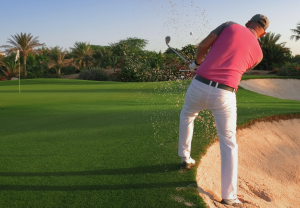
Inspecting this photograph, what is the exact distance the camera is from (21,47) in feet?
146

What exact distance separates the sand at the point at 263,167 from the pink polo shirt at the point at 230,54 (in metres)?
1.41

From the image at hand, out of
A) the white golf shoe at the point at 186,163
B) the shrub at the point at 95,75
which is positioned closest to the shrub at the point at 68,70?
the shrub at the point at 95,75

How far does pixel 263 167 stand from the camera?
5348mm

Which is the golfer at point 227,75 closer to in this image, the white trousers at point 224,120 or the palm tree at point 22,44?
the white trousers at point 224,120

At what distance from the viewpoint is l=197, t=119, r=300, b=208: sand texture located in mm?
3929

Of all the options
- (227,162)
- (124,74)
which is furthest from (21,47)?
(227,162)

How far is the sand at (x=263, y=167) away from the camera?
3.91 m

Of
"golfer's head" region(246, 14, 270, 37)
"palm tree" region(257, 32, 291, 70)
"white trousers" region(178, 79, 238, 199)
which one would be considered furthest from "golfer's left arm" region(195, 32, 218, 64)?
"palm tree" region(257, 32, 291, 70)

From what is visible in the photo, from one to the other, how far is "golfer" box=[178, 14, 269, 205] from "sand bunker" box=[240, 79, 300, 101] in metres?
16.9

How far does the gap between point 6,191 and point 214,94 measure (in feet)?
8.82

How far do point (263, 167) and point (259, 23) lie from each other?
304 cm

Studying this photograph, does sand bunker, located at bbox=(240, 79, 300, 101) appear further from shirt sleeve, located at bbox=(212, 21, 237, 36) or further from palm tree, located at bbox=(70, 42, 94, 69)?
palm tree, located at bbox=(70, 42, 94, 69)

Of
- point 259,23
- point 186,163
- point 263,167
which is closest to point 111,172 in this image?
point 186,163

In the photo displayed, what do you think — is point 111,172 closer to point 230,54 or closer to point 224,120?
point 224,120
